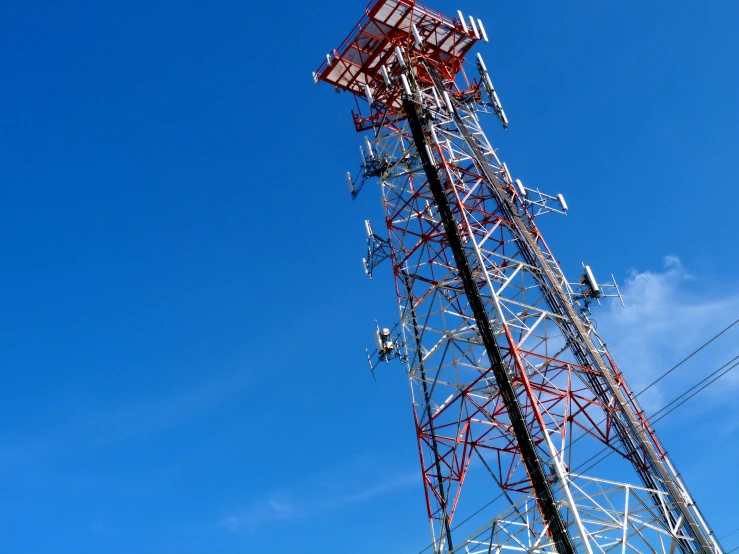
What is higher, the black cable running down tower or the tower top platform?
the tower top platform

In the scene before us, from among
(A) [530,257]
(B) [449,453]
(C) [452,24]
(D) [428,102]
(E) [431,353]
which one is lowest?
(B) [449,453]

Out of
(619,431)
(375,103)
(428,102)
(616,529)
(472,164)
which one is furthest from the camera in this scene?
(375,103)

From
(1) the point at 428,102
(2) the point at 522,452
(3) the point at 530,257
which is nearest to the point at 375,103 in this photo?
(1) the point at 428,102

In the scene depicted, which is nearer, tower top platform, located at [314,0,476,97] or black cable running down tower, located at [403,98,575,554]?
black cable running down tower, located at [403,98,575,554]

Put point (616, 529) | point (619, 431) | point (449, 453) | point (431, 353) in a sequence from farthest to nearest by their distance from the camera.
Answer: point (431, 353)
point (449, 453)
point (619, 431)
point (616, 529)

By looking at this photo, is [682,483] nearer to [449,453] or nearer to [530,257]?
[449,453]

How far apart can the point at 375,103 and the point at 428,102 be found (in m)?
3.12

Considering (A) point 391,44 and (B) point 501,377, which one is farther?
(A) point 391,44

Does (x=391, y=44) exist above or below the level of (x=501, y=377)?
above

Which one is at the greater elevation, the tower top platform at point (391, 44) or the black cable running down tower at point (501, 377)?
the tower top platform at point (391, 44)

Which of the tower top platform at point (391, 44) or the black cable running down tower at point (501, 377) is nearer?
the black cable running down tower at point (501, 377)

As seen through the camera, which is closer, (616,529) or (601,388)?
(616,529)

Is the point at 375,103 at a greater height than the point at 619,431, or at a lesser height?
greater

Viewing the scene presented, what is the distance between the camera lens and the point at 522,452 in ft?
61.0
